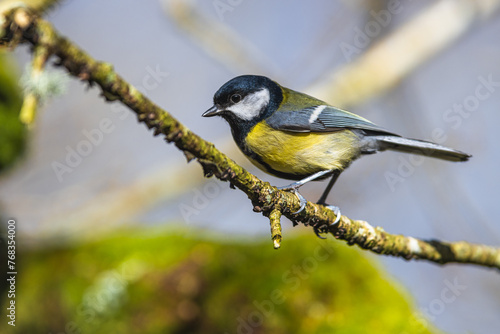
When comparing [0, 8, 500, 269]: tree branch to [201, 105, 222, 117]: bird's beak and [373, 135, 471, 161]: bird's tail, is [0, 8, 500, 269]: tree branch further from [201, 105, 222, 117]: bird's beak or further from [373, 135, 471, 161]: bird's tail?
[201, 105, 222, 117]: bird's beak

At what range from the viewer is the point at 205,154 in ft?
3.32

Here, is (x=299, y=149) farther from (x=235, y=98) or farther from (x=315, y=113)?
(x=235, y=98)

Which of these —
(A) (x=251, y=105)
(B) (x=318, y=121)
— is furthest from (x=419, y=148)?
(A) (x=251, y=105)

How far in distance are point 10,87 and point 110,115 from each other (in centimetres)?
231

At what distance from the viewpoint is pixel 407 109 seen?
4.04 metres

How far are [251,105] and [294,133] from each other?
0.22 m

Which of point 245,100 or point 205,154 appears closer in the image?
point 205,154

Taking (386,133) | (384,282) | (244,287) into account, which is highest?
(386,133)

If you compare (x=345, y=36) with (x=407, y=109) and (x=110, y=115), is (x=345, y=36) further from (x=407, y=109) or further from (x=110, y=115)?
(x=110, y=115)

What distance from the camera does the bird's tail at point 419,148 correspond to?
183 centimetres

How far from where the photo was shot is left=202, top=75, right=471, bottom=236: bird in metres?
1.84

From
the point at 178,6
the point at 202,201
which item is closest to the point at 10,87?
the point at 178,6

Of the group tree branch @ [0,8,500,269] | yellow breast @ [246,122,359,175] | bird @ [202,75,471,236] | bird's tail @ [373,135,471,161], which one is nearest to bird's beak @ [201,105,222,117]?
bird @ [202,75,471,236]

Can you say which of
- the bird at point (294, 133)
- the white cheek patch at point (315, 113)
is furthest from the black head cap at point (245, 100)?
the white cheek patch at point (315, 113)
